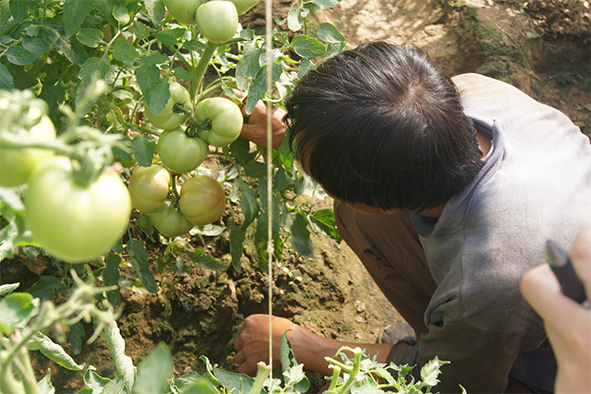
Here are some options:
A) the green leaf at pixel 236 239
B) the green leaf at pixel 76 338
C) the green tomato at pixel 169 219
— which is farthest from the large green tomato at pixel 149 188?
the green leaf at pixel 76 338

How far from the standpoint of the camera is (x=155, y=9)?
1.03 metres

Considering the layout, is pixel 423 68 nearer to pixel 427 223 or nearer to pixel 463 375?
pixel 427 223

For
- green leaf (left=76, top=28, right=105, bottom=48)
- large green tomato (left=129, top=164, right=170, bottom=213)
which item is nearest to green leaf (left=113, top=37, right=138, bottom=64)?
green leaf (left=76, top=28, right=105, bottom=48)

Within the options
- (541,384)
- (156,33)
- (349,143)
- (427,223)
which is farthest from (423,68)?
(541,384)

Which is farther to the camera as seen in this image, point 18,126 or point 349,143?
point 349,143

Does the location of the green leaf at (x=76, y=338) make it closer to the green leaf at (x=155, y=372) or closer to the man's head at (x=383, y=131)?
the man's head at (x=383, y=131)

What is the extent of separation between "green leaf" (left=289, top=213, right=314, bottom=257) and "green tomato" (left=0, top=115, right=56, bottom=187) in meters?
1.11

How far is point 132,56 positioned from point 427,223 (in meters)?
0.72

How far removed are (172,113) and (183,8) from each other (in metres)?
0.23

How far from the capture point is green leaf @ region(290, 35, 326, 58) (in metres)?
1.12

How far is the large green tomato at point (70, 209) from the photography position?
12.5 inches

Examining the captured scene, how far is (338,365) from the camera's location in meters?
0.70

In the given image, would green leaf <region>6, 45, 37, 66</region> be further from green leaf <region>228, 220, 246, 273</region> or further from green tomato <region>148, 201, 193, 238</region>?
green leaf <region>228, 220, 246, 273</region>

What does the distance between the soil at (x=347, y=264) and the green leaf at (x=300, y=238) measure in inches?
12.3
